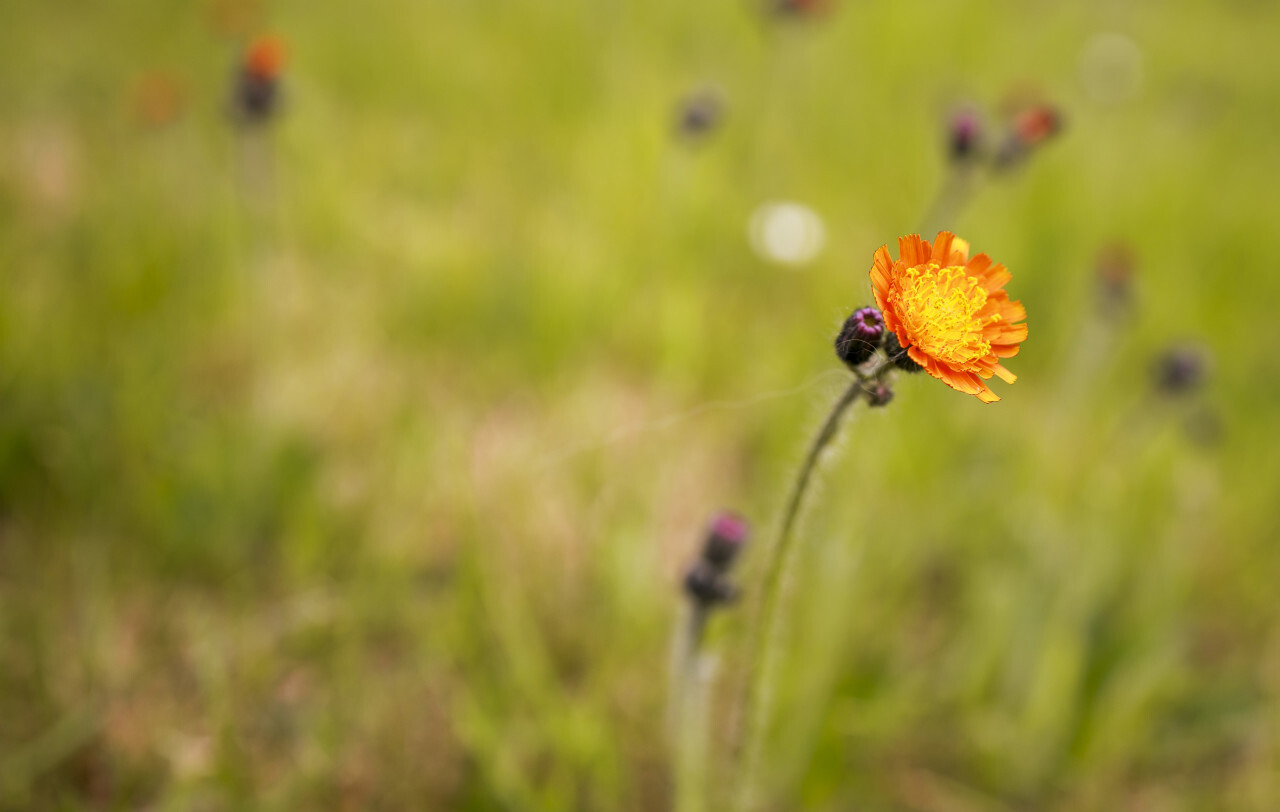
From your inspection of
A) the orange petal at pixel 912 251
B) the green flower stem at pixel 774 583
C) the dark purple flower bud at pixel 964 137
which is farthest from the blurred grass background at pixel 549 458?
the dark purple flower bud at pixel 964 137

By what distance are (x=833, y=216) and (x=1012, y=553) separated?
1.96 metres

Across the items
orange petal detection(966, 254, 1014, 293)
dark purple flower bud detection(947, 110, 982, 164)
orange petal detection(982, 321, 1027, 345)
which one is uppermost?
dark purple flower bud detection(947, 110, 982, 164)

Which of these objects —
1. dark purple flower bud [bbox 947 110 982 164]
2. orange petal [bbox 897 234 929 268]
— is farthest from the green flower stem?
dark purple flower bud [bbox 947 110 982 164]

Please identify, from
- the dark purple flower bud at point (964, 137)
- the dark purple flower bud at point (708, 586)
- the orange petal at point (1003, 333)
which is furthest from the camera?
the dark purple flower bud at point (964, 137)

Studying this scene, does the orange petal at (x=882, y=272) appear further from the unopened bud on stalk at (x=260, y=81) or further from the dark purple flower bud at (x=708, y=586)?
the unopened bud on stalk at (x=260, y=81)

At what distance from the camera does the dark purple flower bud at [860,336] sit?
101 cm

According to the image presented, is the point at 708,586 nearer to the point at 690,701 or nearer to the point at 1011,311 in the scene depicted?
the point at 690,701

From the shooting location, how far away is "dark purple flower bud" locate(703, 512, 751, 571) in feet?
4.58

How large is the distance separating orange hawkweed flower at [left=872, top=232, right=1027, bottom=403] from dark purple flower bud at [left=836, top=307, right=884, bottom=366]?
25 millimetres

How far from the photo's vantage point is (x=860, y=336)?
1006 millimetres

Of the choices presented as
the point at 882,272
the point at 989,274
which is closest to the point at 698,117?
the point at 989,274

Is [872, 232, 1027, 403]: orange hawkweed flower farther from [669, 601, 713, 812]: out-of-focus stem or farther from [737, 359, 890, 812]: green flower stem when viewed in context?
[669, 601, 713, 812]: out-of-focus stem

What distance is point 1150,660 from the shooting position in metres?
1.92

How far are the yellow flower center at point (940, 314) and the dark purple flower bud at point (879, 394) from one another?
0.25ft
